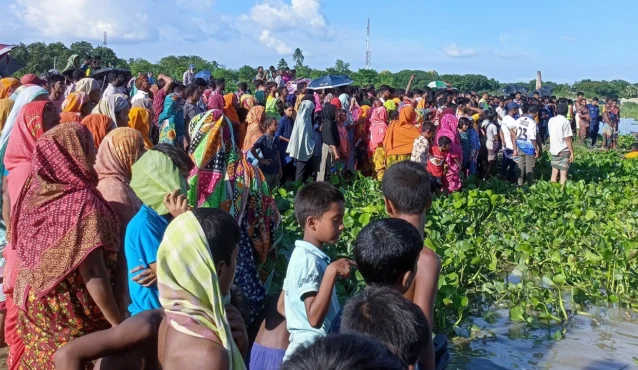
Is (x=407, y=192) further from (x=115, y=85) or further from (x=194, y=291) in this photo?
(x=115, y=85)

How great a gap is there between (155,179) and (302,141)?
24.6 ft

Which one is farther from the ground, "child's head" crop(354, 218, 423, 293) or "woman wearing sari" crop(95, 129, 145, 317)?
"woman wearing sari" crop(95, 129, 145, 317)

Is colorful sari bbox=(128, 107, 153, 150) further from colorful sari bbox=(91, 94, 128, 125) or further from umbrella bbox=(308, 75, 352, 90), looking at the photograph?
umbrella bbox=(308, 75, 352, 90)

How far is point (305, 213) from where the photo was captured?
3.40m

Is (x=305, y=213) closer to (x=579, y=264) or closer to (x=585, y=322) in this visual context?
(x=585, y=322)

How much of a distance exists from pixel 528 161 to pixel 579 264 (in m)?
5.73

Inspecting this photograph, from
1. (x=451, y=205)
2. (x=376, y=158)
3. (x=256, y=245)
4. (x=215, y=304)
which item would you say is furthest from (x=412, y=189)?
(x=376, y=158)

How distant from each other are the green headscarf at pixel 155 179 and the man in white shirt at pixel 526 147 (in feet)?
33.9

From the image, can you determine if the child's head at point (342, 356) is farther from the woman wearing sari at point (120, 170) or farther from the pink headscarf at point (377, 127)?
the pink headscarf at point (377, 127)

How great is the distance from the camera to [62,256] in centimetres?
311

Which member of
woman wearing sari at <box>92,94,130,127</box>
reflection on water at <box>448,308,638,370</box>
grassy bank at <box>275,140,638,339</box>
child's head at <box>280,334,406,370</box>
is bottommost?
reflection on water at <box>448,308,638,370</box>

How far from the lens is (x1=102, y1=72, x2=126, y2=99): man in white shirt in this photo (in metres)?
10.2

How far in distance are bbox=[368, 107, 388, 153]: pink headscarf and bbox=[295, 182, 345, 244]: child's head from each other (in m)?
8.65

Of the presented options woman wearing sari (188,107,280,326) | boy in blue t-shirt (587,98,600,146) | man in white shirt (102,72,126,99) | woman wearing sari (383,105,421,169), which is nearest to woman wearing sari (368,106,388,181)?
woman wearing sari (383,105,421,169)
